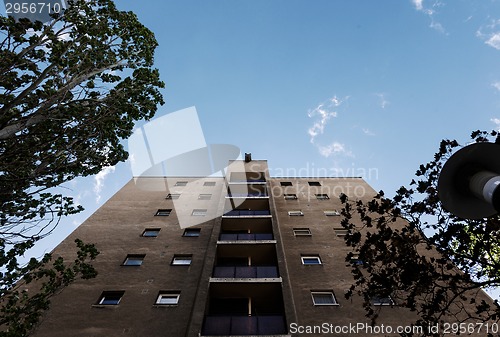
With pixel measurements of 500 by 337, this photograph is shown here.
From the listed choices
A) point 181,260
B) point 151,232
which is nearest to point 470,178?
point 181,260

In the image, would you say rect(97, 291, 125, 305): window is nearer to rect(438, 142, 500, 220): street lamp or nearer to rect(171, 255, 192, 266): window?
rect(171, 255, 192, 266): window

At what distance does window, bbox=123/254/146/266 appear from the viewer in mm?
15783

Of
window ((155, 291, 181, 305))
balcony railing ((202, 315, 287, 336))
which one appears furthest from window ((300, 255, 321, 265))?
window ((155, 291, 181, 305))

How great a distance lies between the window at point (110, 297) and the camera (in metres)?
13.2

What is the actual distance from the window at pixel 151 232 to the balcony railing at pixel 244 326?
8.11 meters

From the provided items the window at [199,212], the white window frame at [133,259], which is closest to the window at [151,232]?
the white window frame at [133,259]

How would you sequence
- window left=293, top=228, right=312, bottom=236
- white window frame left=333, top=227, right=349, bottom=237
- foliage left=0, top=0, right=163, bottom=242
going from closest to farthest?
foliage left=0, top=0, right=163, bottom=242
white window frame left=333, top=227, right=349, bottom=237
window left=293, top=228, right=312, bottom=236

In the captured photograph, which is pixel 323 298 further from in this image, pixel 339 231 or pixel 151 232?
pixel 151 232

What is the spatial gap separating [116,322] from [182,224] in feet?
26.1

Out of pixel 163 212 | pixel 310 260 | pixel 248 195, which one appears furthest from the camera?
pixel 248 195

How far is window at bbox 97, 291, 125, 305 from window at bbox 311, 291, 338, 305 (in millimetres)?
8135

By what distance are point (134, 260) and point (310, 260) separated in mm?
8840

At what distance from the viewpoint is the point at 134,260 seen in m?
16.1

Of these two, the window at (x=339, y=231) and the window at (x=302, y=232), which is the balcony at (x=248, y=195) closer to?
the window at (x=302, y=232)
